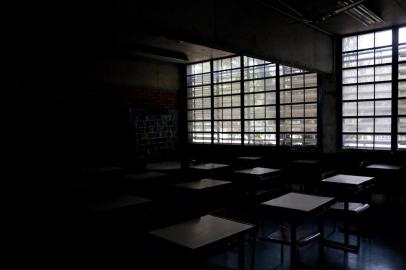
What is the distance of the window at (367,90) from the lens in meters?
5.75

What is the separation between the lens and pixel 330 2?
4.33 metres

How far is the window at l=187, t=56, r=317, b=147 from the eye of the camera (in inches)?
251

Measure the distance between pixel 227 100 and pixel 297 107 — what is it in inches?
64.1

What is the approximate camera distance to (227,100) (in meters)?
7.43

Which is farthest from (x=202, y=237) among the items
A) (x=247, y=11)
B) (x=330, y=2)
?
(x=330, y=2)

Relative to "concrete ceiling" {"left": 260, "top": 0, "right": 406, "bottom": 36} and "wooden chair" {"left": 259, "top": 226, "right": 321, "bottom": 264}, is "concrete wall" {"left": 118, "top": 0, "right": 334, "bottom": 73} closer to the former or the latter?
"concrete ceiling" {"left": 260, "top": 0, "right": 406, "bottom": 36}

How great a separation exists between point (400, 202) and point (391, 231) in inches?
64.3

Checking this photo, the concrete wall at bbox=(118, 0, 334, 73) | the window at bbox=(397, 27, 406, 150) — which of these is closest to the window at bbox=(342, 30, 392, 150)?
the window at bbox=(397, 27, 406, 150)

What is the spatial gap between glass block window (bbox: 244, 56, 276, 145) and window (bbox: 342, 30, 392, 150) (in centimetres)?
132

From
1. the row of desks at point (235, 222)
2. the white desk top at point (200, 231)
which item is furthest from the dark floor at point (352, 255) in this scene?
the white desk top at point (200, 231)

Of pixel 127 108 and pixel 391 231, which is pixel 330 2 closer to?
pixel 391 231

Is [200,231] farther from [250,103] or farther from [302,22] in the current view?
[250,103]

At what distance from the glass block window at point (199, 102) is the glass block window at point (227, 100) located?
20 cm

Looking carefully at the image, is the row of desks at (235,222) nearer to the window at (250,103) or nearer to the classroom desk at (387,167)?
the classroom desk at (387,167)
